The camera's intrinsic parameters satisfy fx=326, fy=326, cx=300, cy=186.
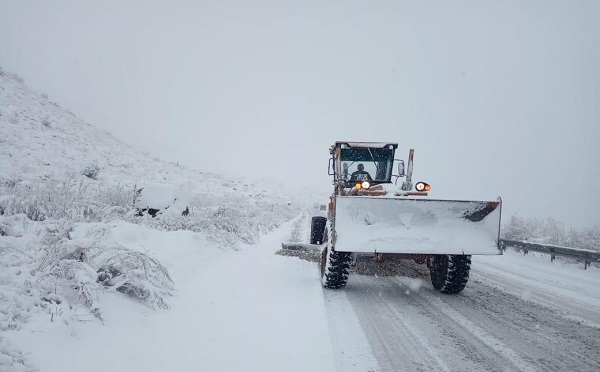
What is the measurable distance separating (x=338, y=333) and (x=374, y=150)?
4789 millimetres

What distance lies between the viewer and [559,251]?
10914 mm

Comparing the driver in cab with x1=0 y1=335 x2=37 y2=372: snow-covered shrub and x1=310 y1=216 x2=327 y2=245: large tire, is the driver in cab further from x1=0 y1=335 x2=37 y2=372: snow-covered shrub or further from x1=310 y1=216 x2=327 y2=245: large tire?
x1=0 y1=335 x2=37 y2=372: snow-covered shrub

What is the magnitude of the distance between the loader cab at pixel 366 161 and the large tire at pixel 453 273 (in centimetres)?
244

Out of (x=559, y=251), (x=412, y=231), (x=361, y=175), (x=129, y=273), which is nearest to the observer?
(x=129, y=273)

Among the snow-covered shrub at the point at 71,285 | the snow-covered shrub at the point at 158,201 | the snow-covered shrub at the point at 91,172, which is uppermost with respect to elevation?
the snow-covered shrub at the point at 91,172

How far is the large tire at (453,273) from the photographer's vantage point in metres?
5.71

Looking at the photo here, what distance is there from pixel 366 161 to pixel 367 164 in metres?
0.08

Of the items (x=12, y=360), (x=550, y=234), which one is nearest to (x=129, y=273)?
(x=12, y=360)

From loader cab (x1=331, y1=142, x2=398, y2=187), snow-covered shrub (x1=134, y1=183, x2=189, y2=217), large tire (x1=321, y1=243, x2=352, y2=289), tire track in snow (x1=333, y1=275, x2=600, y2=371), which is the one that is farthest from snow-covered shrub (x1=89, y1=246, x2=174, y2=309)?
snow-covered shrub (x1=134, y1=183, x2=189, y2=217)

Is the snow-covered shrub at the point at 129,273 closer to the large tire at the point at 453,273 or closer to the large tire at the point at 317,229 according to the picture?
the large tire at the point at 453,273

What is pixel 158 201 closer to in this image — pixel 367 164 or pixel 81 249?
pixel 367 164

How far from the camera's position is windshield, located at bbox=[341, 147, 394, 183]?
763 cm

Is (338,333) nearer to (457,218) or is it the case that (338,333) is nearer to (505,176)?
(457,218)

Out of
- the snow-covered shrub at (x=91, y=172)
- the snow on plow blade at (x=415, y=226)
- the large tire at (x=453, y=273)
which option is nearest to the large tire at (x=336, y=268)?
the snow on plow blade at (x=415, y=226)
